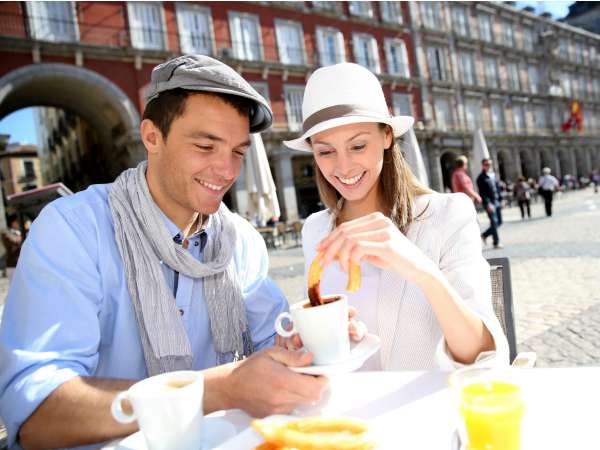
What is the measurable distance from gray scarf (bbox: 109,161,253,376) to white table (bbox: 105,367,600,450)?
17.4 inches

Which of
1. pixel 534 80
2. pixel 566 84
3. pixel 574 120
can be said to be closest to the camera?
pixel 534 80

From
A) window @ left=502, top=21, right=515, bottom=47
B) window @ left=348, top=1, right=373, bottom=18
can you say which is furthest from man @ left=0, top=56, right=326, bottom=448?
window @ left=502, top=21, right=515, bottom=47

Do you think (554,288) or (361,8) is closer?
(554,288)

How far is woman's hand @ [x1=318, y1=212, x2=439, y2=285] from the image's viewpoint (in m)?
1.18

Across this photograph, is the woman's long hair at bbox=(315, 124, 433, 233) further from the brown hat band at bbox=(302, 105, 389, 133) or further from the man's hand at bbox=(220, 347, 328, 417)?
the man's hand at bbox=(220, 347, 328, 417)

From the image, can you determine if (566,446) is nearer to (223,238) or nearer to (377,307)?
(377,307)

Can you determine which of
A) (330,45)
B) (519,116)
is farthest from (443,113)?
(519,116)

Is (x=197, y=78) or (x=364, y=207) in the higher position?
(x=197, y=78)

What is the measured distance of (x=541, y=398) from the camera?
1020 mm

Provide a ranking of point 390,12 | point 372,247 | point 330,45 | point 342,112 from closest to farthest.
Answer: point 372,247, point 342,112, point 330,45, point 390,12

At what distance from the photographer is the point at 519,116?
108 ft

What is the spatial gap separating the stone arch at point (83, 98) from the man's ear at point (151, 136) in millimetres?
15462

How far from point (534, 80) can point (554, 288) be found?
35.5m

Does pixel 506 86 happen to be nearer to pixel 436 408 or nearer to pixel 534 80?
pixel 534 80
